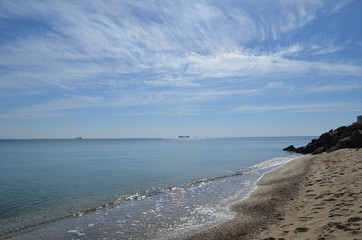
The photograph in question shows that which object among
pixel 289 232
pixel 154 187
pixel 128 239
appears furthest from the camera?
pixel 154 187

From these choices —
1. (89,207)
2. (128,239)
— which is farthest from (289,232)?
(89,207)

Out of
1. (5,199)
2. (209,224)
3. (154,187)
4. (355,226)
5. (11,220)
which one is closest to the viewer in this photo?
(355,226)

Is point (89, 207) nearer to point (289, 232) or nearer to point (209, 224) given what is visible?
point (209, 224)

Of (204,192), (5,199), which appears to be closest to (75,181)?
(5,199)

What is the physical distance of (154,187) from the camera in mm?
22375

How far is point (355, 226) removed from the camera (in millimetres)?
7543

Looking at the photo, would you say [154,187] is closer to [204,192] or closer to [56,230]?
[204,192]

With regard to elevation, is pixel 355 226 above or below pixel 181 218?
above

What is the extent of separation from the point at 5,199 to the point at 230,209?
16034 millimetres

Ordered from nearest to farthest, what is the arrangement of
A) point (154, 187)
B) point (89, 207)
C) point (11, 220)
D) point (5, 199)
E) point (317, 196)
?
point (317, 196), point (11, 220), point (89, 207), point (5, 199), point (154, 187)

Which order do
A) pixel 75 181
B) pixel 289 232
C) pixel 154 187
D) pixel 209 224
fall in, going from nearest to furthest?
pixel 289 232, pixel 209 224, pixel 154 187, pixel 75 181

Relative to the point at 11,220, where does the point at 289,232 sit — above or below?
above

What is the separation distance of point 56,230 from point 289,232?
10.1 meters

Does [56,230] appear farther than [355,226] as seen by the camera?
Yes
